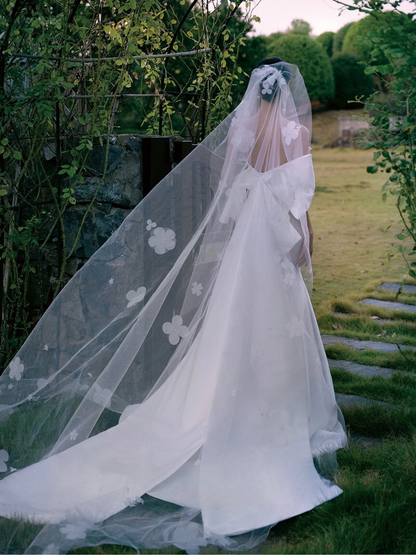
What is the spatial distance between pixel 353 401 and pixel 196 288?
1210mm

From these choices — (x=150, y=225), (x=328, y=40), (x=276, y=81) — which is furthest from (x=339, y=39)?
(x=150, y=225)

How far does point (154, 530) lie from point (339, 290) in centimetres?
444

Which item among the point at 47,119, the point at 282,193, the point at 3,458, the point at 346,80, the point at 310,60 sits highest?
the point at 310,60

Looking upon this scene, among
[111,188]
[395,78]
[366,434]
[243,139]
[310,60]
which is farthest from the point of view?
[310,60]

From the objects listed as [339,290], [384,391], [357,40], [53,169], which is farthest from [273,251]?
[339,290]

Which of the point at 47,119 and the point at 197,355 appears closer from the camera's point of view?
the point at 197,355

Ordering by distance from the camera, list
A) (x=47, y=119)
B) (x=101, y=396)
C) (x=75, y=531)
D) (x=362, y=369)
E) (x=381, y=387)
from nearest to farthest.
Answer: (x=75, y=531)
(x=101, y=396)
(x=47, y=119)
(x=381, y=387)
(x=362, y=369)

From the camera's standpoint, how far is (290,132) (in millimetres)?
2885

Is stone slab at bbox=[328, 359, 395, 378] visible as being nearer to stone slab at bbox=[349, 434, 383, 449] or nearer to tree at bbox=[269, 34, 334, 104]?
stone slab at bbox=[349, 434, 383, 449]

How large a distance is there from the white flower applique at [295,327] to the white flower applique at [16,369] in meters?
1.30

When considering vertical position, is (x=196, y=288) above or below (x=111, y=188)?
below

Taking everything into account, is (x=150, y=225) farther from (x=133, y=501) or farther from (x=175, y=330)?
(x=133, y=501)

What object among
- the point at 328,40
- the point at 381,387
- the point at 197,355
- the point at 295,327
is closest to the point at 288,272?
the point at 295,327

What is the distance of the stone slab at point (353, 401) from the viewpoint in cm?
327
